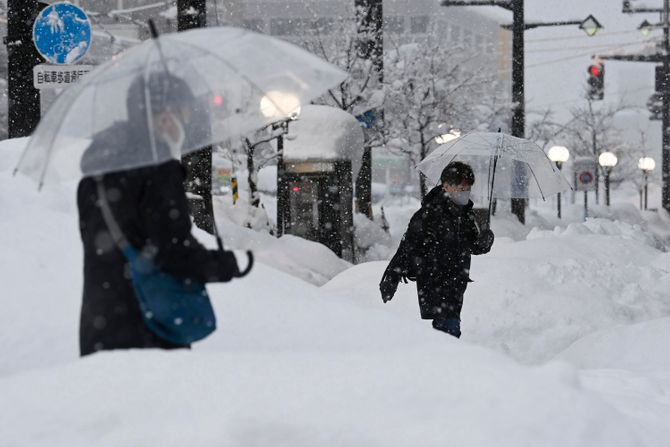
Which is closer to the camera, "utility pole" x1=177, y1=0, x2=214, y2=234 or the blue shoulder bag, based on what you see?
the blue shoulder bag

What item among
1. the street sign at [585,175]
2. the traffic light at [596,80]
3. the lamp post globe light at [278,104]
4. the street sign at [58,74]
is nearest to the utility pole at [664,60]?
the traffic light at [596,80]

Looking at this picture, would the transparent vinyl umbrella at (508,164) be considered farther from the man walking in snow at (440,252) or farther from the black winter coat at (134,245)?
the black winter coat at (134,245)

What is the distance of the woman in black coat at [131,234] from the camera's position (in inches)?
134

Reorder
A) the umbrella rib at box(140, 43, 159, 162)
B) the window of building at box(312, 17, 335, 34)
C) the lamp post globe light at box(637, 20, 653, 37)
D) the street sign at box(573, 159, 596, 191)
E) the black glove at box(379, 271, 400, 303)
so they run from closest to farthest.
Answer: the umbrella rib at box(140, 43, 159, 162), the black glove at box(379, 271, 400, 303), the street sign at box(573, 159, 596, 191), the window of building at box(312, 17, 335, 34), the lamp post globe light at box(637, 20, 653, 37)

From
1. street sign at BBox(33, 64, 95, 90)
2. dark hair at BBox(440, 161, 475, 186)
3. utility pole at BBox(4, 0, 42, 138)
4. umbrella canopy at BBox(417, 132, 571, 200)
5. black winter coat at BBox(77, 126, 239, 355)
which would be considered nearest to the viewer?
black winter coat at BBox(77, 126, 239, 355)

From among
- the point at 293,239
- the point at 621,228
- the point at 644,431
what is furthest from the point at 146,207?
the point at 621,228

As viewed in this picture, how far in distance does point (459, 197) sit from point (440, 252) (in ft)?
1.30

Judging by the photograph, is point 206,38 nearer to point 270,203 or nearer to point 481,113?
point 270,203

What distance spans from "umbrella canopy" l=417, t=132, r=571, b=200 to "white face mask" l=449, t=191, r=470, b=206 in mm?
1608

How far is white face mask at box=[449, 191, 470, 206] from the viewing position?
652cm

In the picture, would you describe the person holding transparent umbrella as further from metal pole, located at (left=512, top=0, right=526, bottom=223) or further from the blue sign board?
metal pole, located at (left=512, top=0, right=526, bottom=223)

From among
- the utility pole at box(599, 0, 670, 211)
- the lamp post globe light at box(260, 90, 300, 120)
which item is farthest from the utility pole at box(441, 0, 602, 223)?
the lamp post globe light at box(260, 90, 300, 120)

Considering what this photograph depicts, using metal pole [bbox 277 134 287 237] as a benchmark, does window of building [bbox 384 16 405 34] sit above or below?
above

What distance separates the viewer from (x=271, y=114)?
432cm
